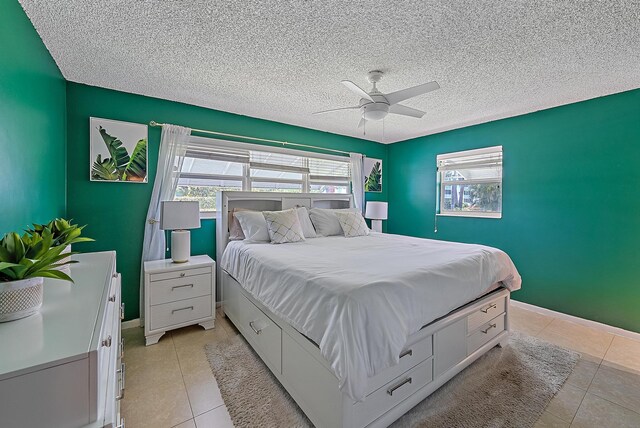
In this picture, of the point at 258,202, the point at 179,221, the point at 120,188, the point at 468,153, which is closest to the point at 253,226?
the point at 258,202

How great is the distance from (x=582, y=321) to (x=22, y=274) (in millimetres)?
4490

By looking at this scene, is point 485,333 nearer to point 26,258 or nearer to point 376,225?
point 376,225

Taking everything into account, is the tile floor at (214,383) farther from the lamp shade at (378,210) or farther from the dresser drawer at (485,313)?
the lamp shade at (378,210)

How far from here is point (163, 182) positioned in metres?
2.95

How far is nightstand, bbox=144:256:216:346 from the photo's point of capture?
97.0 inches

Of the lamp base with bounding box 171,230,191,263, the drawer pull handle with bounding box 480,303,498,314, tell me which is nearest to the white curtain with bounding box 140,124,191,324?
the lamp base with bounding box 171,230,191,263

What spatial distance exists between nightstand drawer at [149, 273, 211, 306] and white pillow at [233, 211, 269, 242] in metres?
0.58

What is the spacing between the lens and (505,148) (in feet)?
11.8

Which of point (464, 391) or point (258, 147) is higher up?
point (258, 147)

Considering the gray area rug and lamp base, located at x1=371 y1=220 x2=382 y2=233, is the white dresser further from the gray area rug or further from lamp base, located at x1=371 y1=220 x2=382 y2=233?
lamp base, located at x1=371 y1=220 x2=382 y2=233

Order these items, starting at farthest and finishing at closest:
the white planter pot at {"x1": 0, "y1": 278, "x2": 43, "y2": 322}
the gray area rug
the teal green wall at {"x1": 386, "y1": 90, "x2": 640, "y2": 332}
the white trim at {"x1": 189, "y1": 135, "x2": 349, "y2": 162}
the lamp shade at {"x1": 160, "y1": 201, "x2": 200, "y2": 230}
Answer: the white trim at {"x1": 189, "y1": 135, "x2": 349, "y2": 162} → the teal green wall at {"x1": 386, "y1": 90, "x2": 640, "y2": 332} → the lamp shade at {"x1": 160, "y1": 201, "x2": 200, "y2": 230} → the gray area rug → the white planter pot at {"x1": 0, "y1": 278, "x2": 43, "y2": 322}

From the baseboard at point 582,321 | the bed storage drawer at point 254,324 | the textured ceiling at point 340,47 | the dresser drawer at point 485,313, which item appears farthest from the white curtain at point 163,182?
the baseboard at point 582,321

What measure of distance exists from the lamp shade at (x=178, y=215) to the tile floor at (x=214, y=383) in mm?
1082

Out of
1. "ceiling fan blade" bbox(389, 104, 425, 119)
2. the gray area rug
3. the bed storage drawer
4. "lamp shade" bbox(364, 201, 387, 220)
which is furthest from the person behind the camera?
"lamp shade" bbox(364, 201, 387, 220)
